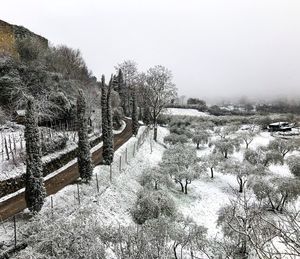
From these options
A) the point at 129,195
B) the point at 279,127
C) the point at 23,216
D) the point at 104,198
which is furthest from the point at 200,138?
the point at 23,216

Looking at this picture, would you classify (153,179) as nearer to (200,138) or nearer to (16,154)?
(16,154)

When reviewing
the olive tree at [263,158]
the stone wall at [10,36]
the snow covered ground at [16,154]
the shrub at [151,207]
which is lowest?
the olive tree at [263,158]

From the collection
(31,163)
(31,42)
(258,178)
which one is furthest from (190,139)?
(31,163)

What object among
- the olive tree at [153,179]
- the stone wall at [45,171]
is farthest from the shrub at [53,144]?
the olive tree at [153,179]

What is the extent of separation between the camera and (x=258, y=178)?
3180cm

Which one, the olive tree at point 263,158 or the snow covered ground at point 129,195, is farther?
the olive tree at point 263,158

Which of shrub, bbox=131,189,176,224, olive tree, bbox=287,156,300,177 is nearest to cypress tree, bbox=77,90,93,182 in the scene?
shrub, bbox=131,189,176,224

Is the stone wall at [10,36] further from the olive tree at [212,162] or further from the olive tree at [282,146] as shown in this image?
the olive tree at [282,146]

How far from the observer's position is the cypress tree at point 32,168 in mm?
17344

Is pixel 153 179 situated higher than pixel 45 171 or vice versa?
pixel 45 171

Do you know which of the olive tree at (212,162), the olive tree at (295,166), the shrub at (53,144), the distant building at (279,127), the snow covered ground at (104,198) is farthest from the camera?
the distant building at (279,127)

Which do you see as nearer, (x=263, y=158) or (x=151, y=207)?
(x=151, y=207)

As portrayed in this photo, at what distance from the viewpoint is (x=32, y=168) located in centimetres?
1755

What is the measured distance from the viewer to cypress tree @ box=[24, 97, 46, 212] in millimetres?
17344
